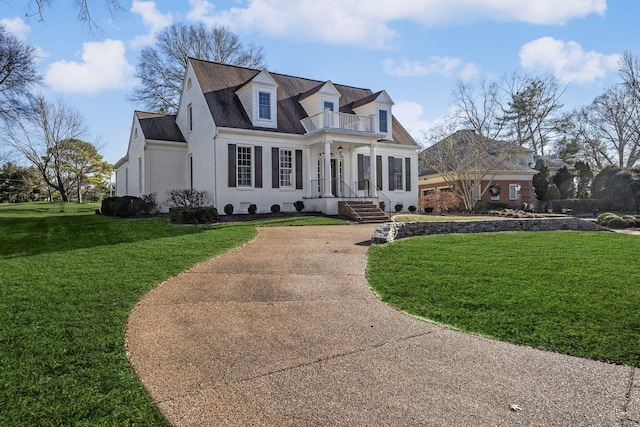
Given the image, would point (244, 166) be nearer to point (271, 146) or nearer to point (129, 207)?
point (271, 146)

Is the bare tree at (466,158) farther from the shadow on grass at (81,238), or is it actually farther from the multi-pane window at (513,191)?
the shadow on grass at (81,238)

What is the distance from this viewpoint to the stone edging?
11370 mm

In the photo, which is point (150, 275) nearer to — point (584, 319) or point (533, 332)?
point (533, 332)

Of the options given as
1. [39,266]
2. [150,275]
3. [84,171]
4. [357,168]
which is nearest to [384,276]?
[150,275]

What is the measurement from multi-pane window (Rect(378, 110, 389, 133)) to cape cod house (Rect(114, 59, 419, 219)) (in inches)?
2.1

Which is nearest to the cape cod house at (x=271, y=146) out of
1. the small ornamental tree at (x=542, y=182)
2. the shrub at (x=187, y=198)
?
the shrub at (x=187, y=198)

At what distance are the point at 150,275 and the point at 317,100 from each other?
1579 cm

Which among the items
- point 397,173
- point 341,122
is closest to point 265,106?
point 341,122

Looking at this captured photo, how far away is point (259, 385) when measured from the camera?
10.9 ft

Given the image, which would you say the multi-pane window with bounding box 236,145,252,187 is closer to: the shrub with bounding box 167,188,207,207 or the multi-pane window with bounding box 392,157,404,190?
the shrub with bounding box 167,188,207,207

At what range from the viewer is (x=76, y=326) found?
443 cm

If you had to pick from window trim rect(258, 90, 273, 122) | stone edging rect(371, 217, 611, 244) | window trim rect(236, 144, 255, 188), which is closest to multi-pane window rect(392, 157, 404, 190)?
window trim rect(258, 90, 273, 122)

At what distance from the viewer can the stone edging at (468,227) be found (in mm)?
11370

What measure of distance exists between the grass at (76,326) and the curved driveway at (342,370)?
0.22 metres
